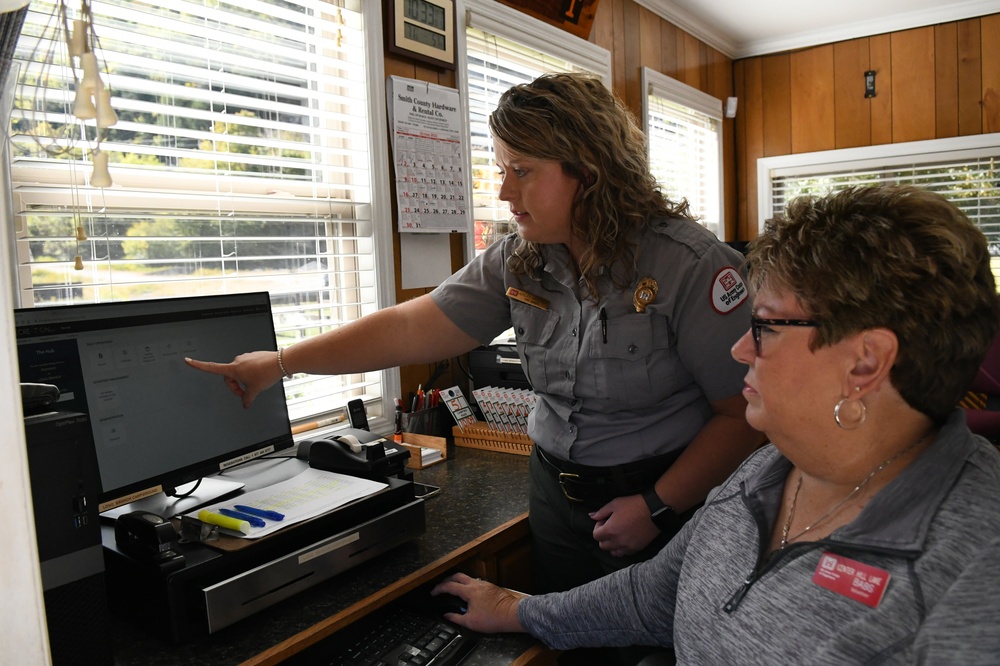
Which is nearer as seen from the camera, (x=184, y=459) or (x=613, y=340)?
(x=184, y=459)

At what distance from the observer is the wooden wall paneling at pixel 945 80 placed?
447 cm

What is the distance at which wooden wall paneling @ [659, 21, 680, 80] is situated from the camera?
4.15 m

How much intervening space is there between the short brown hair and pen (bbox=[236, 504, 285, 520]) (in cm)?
95

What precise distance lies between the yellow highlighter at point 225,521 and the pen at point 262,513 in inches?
1.9

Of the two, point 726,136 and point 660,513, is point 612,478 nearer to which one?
point 660,513

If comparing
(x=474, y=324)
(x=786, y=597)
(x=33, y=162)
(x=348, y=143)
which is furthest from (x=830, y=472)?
(x=348, y=143)

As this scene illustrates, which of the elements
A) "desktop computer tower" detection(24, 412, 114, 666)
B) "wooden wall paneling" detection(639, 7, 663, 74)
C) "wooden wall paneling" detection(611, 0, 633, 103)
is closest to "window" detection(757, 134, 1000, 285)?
"wooden wall paneling" detection(639, 7, 663, 74)

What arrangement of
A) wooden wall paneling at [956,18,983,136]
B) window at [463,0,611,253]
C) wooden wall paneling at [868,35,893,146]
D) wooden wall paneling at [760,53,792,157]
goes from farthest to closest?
wooden wall paneling at [760,53,792,157] → wooden wall paneling at [868,35,893,146] → wooden wall paneling at [956,18,983,136] → window at [463,0,611,253]

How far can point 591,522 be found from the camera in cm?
159

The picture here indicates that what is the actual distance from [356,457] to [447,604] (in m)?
0.40

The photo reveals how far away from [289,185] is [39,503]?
132cm

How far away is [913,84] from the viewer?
461 centimetres

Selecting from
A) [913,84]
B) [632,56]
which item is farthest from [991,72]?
[632,56]

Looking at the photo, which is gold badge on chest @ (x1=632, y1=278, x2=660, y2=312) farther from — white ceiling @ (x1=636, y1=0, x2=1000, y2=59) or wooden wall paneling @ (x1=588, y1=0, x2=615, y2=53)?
white ceiling @ (x1=636, y1=0, x2=1000, y2=59)
